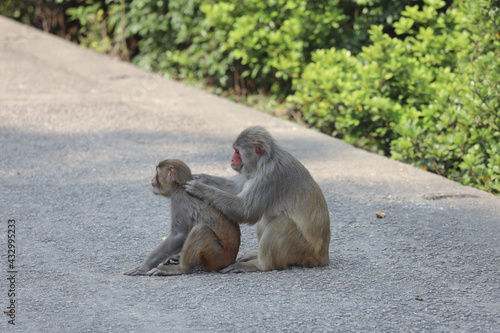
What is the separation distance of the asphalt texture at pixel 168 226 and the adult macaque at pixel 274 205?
12 cm

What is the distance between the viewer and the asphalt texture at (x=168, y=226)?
359 cm

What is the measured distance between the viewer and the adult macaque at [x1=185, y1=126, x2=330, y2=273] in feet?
13.7

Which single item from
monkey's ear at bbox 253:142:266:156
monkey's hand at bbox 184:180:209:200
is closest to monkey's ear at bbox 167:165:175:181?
monkey's hand at bbox 184:180:209:200

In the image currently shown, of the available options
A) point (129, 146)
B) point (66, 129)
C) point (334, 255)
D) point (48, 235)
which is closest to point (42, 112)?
point (66, 129)

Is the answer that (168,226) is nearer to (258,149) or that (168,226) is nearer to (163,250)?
→ (163,250)

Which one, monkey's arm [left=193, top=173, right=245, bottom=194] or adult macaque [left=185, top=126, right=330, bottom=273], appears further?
monkey's arm [left=193, top=173, right=245, bottom=194]

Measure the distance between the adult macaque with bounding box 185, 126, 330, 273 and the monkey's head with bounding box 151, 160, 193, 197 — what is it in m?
0.08

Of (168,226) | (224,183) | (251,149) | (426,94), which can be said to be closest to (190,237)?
(224,183)

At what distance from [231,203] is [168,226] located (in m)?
1.06

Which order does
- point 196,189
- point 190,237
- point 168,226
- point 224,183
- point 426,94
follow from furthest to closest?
point 426,94
point 168,226
point 224,183
point 196,189
point 190,237

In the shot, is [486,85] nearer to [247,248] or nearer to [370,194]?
[370,194]

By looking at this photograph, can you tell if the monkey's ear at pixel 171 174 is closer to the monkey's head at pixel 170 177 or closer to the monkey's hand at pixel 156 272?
the monkey's head at pixel 170 177

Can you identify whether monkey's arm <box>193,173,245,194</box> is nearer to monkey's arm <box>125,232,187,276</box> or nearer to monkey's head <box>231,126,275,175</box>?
monkey's head <box>231,126,275,175</box>

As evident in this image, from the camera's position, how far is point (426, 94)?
731 cm
